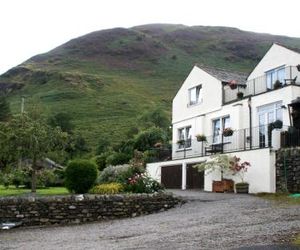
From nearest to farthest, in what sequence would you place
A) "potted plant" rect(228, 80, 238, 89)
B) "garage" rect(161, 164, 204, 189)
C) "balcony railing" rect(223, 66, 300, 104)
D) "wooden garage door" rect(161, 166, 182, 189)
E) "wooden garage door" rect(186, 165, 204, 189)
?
"balcony railing" rect(223, 66, 300, 104) → "wooden garage door" rect(186, 165, 204, 189) → "garage" rect(161, 164, 204, 189) → "potted plant" rect(228, 80, 238, 89) → "wooden garage door" rect(161, 166, 182, 189)

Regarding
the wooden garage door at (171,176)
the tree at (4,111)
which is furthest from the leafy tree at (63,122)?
the wooden garage door at (171,176)

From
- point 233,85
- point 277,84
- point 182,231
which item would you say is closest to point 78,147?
point 233,85

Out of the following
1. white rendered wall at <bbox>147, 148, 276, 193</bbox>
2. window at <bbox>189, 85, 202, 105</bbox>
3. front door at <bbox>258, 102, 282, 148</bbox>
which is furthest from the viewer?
window at <bbox>189, 85, 202, 105</bbox>

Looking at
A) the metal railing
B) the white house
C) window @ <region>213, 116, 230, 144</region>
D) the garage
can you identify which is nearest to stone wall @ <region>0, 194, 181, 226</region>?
the white house

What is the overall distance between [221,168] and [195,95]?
34.2 feet

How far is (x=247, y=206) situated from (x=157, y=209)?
3479 millimetres

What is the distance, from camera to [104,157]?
4872cm

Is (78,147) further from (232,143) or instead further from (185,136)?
(232,143)

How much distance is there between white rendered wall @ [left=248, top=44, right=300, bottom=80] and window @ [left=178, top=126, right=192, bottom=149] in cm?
610

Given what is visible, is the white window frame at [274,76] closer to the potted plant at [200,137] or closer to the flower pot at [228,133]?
the flower pot at [228,133]

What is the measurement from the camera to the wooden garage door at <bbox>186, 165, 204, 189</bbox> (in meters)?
32.3

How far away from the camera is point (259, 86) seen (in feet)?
109

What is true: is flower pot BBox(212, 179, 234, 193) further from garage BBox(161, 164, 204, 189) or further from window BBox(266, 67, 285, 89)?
window BBox(266, 67, 285, 89)

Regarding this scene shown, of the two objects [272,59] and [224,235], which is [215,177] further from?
[224,235]
